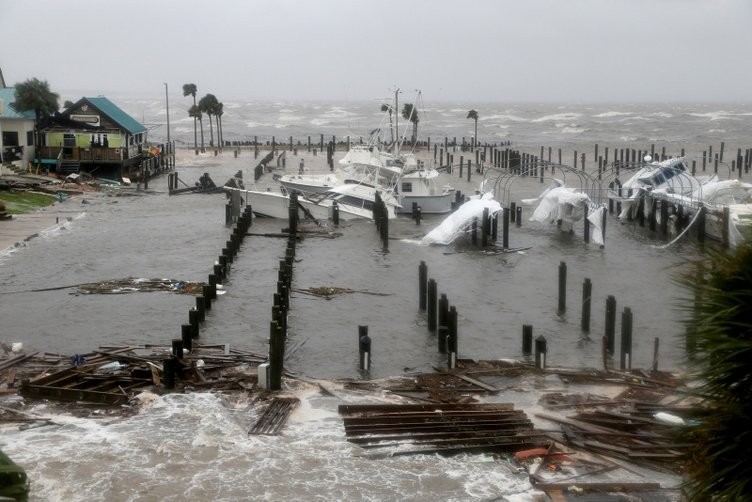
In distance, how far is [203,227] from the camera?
4144cm

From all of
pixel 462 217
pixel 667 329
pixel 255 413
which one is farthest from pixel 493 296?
pixel 255 413

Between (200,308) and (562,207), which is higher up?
(562,207)

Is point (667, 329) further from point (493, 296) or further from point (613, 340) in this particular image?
point (493, 296)

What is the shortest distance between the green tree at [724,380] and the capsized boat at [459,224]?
29827mm

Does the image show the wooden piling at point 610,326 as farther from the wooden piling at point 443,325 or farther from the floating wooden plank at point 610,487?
the floating wooden plank at point 610,487

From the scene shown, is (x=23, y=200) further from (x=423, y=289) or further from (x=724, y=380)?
(x=724, y=380)

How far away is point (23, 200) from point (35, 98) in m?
11.3

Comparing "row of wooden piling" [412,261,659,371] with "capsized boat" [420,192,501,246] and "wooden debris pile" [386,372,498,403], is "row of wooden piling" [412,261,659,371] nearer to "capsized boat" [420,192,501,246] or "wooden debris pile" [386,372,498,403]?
"wooden debris pile" [386,372,498,403]

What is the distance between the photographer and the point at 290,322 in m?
24.2

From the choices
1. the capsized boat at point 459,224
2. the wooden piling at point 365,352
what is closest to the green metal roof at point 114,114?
the capsized boat at point 459,224

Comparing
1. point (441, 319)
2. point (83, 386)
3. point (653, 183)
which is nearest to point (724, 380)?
point (83, 386)

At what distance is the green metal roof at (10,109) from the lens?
5404cm

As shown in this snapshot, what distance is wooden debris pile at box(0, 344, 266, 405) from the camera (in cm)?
1648

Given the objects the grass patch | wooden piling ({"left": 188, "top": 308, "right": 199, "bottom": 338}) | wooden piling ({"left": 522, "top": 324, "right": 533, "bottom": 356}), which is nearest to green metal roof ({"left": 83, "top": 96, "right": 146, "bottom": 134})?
the grass patch
